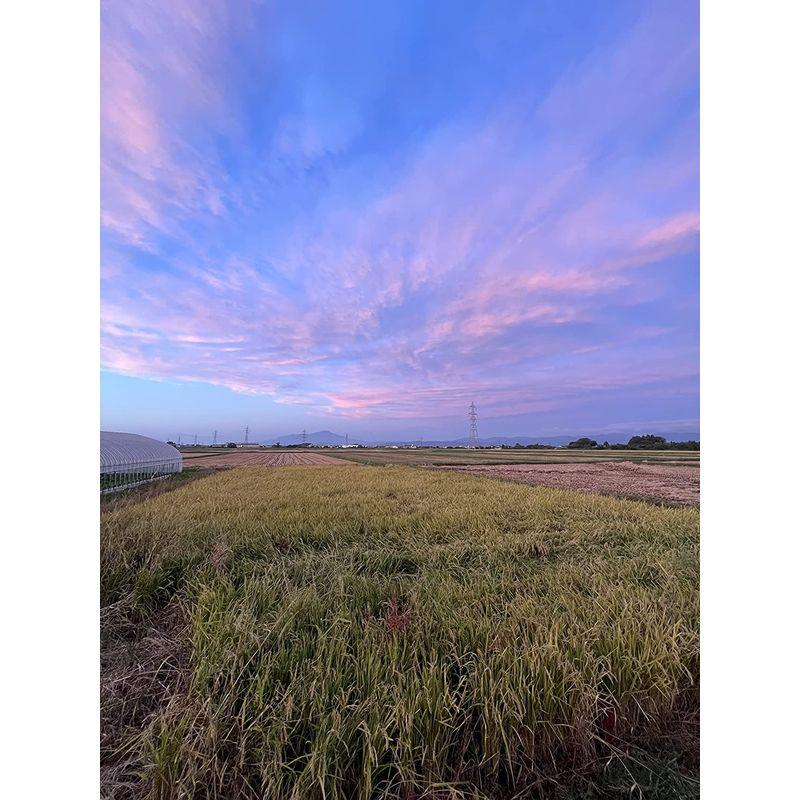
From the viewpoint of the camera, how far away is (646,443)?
3932 mm

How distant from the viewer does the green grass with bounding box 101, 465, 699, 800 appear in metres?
1.00

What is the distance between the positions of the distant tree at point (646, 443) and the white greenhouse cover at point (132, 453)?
757cm

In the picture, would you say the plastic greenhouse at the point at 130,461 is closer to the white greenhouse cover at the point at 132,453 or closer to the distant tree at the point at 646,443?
the white greenhouse cover at the point at 132,453

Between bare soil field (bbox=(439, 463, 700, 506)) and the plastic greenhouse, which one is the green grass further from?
the plastic greenhouse

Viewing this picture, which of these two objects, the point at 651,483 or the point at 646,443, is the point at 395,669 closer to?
the point at 646,443

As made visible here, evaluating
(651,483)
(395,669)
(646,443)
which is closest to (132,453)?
(395,669)

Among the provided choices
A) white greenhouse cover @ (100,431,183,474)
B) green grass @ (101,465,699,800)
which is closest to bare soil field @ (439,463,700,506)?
green grass @ (101,465,699,800)

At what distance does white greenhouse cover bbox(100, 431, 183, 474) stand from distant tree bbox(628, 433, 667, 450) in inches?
298

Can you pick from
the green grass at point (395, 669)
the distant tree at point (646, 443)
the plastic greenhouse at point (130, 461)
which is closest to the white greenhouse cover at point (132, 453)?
the plastic greenhouse at point (130, 461)

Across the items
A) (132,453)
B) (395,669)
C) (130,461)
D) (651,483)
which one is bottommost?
(651,483)

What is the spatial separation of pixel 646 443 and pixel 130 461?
8.15 m

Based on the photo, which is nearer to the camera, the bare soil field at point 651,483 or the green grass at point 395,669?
the green grass at point 395,669

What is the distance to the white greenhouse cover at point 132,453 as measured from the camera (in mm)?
5563

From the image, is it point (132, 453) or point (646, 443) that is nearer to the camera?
point (646, 443)
